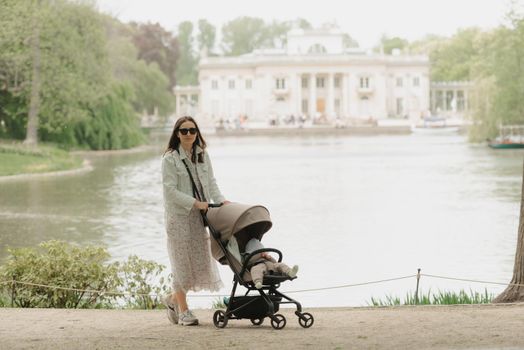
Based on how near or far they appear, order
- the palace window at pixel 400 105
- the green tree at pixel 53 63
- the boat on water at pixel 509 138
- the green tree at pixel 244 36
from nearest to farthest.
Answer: the green tree at pixel 53 63 → the boat on water at pixel 509 138 → the palace window at pixel 400 105 → the green tree at pixel 244 36

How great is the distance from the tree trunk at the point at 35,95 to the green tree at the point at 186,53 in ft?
327

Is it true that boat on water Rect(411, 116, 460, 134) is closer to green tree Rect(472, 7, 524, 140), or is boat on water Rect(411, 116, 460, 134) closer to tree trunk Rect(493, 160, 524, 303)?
green tree Rect(472, 7, 524, 140)

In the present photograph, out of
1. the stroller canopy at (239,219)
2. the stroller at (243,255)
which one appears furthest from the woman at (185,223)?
the stroller canopy at (239,219)

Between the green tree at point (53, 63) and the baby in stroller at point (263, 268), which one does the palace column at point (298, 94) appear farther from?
the baby in stroller at point (263, 268)

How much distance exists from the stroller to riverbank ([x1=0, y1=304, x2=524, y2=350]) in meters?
0.12

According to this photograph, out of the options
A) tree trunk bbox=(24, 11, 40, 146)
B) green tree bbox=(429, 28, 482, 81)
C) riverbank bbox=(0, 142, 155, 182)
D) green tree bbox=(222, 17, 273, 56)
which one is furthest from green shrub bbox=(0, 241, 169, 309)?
green tree bbox=(222, 17, 273, 56)

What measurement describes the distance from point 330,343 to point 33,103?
123 ft

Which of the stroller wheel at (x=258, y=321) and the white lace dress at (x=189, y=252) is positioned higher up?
the white lace dress at (x=189, y=252)

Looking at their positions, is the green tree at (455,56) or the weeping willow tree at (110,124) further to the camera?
the green tree at (455,56)

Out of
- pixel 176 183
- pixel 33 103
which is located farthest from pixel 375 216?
pixel 33 103

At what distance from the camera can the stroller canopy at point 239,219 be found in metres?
7.69

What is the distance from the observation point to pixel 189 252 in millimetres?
8203

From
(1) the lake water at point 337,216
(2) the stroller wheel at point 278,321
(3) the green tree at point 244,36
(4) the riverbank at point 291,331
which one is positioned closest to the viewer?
(4) the riverbank at point 291,331

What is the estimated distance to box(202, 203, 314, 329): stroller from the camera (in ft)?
25.2
